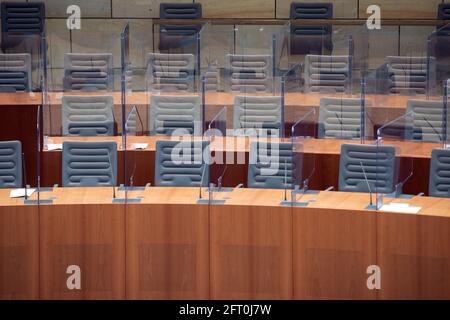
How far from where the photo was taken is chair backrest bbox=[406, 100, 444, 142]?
941 cm

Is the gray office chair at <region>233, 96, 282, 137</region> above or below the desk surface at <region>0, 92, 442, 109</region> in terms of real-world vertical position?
below

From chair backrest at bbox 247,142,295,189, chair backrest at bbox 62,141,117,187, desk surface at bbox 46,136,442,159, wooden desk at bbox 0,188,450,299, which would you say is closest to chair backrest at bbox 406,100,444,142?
desk surface at bbox 46,136,442,159

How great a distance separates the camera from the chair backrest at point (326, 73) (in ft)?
34.4

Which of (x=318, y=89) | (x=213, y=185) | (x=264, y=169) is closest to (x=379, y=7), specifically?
(x=318, y=89)

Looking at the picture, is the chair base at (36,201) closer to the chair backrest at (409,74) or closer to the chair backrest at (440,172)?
the chair backrest at (440,172)

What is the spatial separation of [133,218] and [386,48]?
3757mm

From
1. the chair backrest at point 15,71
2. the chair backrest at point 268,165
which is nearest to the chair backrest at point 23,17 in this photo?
the chair backrest at point 15,71

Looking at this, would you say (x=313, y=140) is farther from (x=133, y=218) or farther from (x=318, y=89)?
(x=133, y=218)

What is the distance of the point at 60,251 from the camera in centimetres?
736

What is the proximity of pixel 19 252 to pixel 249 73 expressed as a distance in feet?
12.9

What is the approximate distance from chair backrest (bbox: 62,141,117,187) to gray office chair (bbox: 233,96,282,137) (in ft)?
5.03

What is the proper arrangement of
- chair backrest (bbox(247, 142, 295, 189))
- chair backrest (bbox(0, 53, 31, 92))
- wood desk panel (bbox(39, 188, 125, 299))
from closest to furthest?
wood desk panel (bbox(39, 188, 125, 299))
chair backrest (bbox(247, 142, 295, 189))
chair backrest (bbox(0, 53, 31, 92))

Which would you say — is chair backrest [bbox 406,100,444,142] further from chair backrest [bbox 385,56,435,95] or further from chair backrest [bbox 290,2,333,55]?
chair backrest [bbox 290,2,333,55]

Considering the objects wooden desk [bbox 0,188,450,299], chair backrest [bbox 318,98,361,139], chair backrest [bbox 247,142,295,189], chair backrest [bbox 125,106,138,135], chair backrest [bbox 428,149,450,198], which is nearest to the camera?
wooden desk [bbox 0,188,450,299]
